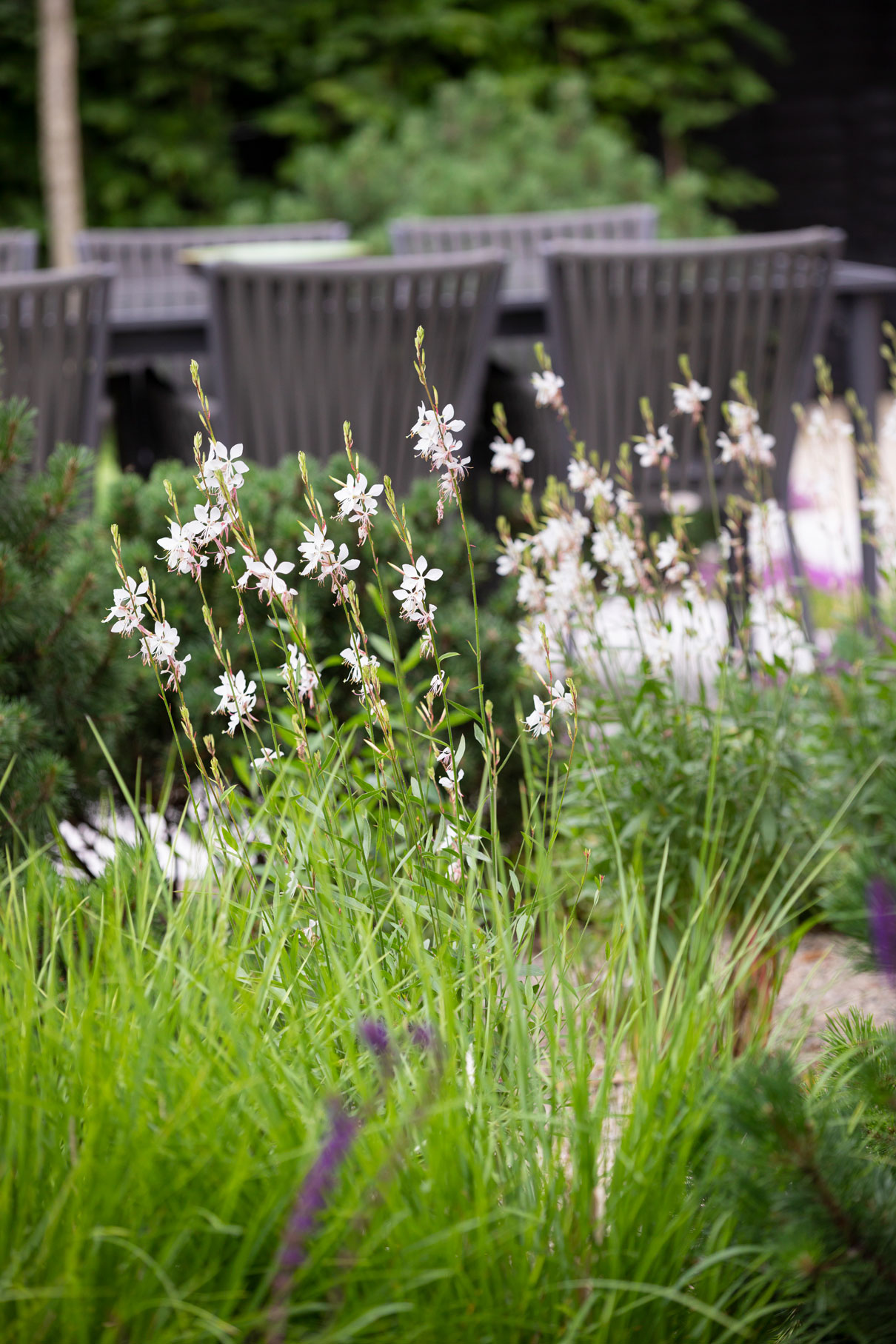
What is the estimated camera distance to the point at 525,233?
457 cm

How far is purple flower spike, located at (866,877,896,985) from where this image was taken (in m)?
0.80

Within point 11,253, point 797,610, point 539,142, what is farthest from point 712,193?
point 797,610

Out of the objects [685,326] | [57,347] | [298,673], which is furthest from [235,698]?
[685,326]

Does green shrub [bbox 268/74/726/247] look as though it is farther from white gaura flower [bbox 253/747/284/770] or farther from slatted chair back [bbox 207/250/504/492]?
white gaura flower [bbox 253/747/284/770]

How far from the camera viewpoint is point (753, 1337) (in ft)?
2.94

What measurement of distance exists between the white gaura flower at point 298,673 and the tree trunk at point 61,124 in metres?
7.32

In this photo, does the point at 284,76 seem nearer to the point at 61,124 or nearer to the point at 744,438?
the point at 61,124

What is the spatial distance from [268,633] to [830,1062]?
3.39ft

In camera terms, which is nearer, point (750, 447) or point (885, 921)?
point (885, 921)

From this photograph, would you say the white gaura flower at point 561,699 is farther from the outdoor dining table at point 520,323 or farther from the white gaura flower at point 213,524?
the outdoor dining table at point 520,323

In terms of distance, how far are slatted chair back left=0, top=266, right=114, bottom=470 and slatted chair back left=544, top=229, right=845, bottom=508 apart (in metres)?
1.00

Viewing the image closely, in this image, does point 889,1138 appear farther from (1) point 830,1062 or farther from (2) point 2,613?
(2) point 2,613

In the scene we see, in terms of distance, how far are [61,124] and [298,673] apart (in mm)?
7589

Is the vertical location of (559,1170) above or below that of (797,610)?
below
